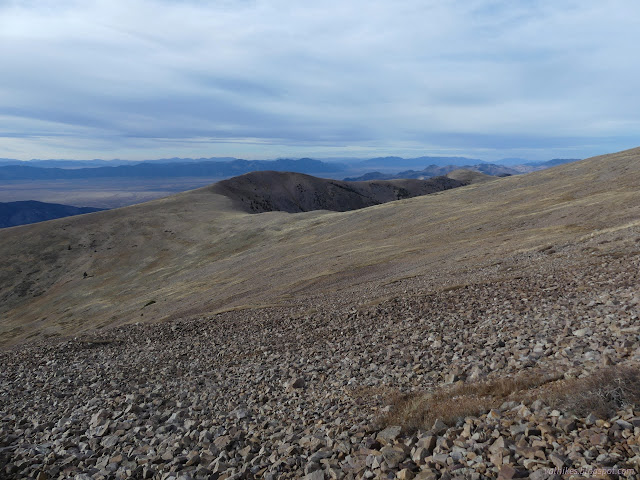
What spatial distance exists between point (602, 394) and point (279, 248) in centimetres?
4805

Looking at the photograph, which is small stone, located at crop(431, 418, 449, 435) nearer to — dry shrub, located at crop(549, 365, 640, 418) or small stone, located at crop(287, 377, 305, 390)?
dry shrub, located at crop(549, 365, 640, 418)

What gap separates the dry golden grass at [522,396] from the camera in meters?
6.50

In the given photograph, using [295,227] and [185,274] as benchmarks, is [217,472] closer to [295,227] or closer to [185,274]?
[185,274]

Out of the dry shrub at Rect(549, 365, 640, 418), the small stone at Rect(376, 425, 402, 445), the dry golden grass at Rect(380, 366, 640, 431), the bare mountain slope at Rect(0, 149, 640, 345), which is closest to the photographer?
the dry shrub at Rect(549, 365, 640, 418)

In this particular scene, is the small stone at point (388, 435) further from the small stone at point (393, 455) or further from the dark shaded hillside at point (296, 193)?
the dark shaded hillside at point (296, 193)

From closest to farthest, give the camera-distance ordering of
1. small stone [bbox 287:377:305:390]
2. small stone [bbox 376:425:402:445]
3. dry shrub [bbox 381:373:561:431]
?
small stone [bbox 376:425:402:445] → dry shrub [bbox 381:373:561:431] → small stone [bbox 287:377:305:390]

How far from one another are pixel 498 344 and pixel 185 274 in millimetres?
48486

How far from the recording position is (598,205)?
36.3 m

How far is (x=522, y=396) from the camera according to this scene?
25.3 ft

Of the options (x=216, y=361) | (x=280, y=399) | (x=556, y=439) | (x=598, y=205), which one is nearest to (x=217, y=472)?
(x=280, y=399)

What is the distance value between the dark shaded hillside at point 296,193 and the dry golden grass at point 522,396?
132 m

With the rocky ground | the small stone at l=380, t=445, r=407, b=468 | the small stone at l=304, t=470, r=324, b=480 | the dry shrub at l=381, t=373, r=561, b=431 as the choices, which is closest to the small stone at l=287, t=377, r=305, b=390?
the rocky ground

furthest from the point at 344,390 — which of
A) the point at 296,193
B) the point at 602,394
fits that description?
the point at 296,193

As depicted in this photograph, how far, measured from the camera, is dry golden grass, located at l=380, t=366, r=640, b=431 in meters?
6.50
